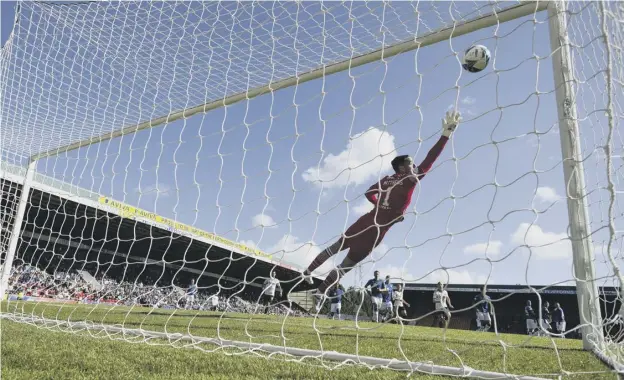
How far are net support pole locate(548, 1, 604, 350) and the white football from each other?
47 cm

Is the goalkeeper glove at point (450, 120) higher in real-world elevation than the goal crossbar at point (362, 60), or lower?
lower

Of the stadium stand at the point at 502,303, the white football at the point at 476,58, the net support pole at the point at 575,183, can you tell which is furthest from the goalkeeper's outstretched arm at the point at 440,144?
the stadium stand at the point at 502,303

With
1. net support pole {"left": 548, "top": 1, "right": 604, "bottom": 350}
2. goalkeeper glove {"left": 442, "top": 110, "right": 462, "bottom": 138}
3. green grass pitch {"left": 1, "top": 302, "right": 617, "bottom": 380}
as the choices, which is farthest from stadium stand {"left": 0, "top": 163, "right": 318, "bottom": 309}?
net support pole {"left": 548, "top": 1, "right": 604, "bottom": 350}

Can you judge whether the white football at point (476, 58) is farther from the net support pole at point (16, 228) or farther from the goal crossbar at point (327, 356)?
the net support pole at point (16, 228)

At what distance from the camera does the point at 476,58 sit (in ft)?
11.5

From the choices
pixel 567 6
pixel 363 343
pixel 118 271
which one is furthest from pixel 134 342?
pixel 118 271

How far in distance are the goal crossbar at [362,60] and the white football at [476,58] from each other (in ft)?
0.55

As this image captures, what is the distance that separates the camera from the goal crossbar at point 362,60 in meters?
3.23

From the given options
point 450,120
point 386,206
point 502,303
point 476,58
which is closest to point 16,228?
point 386,206

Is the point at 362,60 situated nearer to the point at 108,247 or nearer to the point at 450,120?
the point at 450,120

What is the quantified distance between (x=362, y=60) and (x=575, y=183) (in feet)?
6.24

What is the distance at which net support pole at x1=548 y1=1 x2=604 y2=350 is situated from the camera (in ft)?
9.84

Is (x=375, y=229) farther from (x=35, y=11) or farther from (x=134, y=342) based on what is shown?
(x=35, y=11)

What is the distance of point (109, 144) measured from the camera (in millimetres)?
5500
